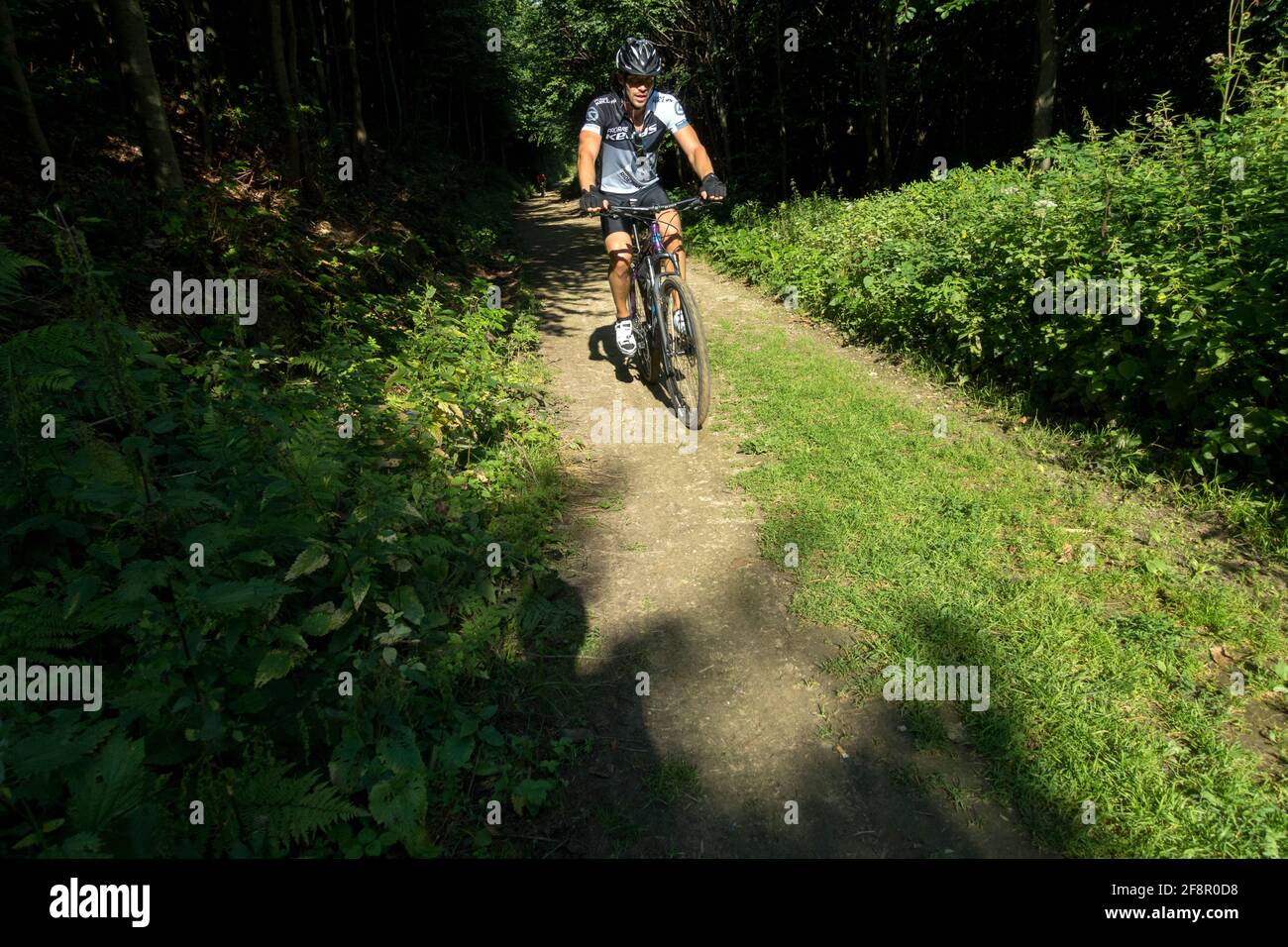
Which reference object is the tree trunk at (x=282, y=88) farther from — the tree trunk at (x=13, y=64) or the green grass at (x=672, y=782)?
the green grass at (x=672, y=782)

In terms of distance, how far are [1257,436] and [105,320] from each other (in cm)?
553

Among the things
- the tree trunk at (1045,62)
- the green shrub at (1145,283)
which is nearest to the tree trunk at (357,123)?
the green shrub at (1145,283)

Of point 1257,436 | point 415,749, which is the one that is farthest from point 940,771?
point 1257,436

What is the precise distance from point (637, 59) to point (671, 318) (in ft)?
7.14

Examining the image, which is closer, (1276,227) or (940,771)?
(940,771)

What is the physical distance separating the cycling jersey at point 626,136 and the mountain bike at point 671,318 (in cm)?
41

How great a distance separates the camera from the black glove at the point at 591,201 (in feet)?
17.6

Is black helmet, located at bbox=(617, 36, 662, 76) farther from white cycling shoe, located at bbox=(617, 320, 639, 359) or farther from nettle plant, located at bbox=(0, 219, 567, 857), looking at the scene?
→ nettle plant, located at bbox=(0, 219, 567, 857)

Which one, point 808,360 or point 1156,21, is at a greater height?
point 1156,21

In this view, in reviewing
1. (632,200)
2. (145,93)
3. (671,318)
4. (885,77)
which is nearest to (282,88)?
(145,93)

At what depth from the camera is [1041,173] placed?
19.4 feet

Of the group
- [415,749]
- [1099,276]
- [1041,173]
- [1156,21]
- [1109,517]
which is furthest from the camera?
[1156,21]

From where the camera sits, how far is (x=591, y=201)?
17.6 feet

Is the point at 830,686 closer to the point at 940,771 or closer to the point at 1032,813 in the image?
the point at 940,771
